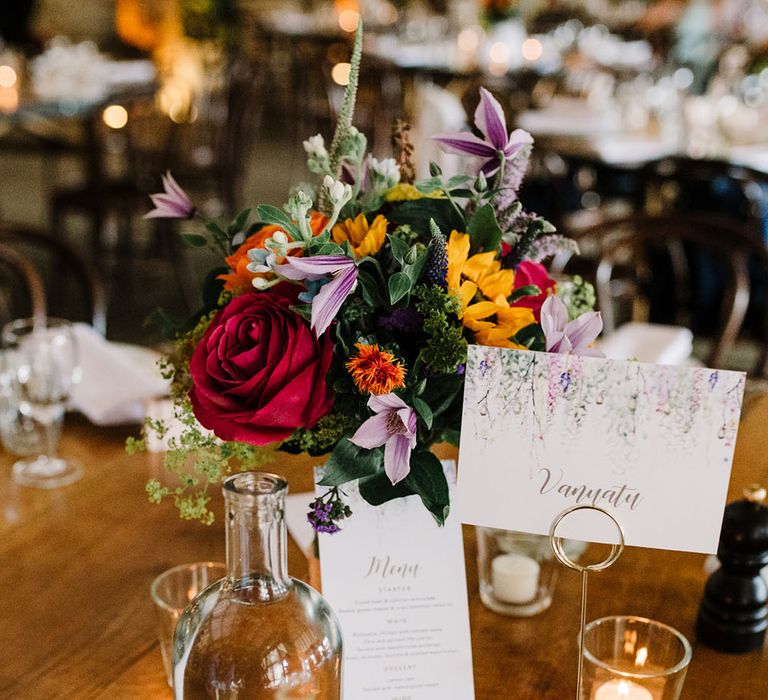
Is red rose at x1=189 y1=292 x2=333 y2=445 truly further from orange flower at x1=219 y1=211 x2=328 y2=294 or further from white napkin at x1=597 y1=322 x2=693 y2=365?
white napkin at x1=597 y1=322 x2=693 y2=365

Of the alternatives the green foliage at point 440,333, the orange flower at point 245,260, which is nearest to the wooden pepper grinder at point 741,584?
the green foliage at point 440,333

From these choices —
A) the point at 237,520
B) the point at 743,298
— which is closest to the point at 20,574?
the point at 237,520

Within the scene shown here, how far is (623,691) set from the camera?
75cm

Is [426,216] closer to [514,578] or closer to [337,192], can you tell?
[337,192]

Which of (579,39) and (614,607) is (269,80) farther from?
(614,607)

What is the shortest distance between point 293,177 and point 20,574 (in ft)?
21.4

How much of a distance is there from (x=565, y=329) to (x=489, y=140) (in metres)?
0.18

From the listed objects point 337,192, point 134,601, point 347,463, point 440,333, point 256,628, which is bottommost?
point 134,601

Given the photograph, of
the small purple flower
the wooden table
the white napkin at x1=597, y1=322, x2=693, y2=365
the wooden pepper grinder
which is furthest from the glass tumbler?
the white napkin at x1=597, y1=322, x2=693, y2=365

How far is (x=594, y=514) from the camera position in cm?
74

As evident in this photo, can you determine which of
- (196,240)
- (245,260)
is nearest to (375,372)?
(245,260)

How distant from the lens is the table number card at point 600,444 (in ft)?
2.35

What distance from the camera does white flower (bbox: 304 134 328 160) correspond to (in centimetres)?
85

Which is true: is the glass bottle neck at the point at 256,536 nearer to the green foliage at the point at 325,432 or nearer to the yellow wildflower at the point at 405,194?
the green foliage at the point at 325,432
